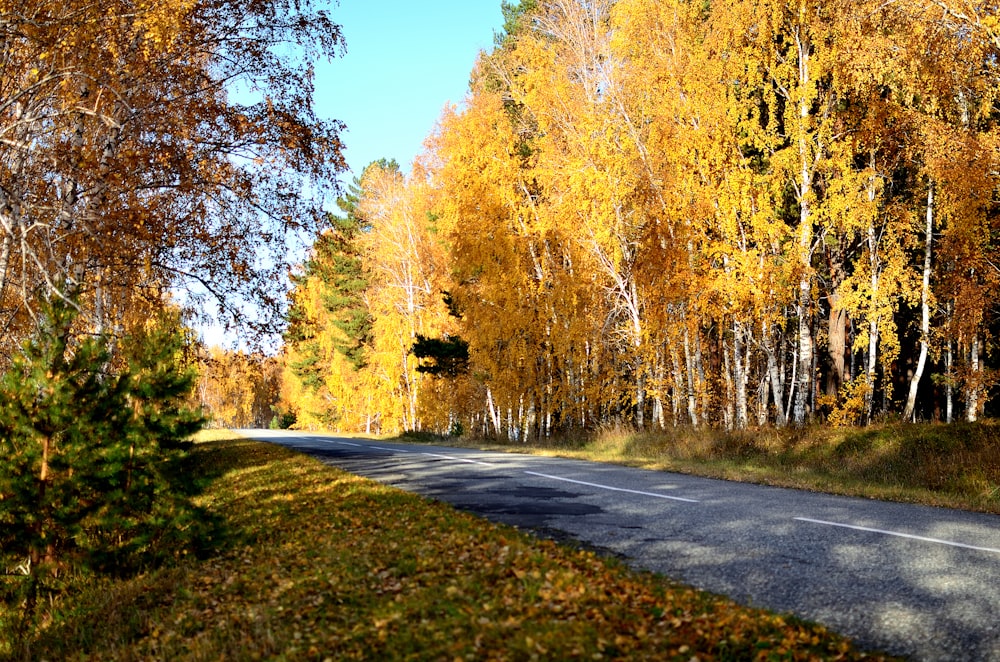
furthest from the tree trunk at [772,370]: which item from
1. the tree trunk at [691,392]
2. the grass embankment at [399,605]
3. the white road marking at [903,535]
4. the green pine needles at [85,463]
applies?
the green pine needles at [85,463]

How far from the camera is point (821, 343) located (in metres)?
26.5

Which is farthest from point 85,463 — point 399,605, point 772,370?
point 772,370

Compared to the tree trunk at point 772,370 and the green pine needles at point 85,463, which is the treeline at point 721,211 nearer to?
the tree trunk at point 772,370

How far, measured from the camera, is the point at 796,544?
277 inches

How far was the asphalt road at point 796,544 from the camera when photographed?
4.88 m

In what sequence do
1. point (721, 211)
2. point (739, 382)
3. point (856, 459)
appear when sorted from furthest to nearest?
1. point (739, 382)
2. point (721, 211)
3. point (856, 459)

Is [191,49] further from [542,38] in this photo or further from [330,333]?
[330,333]

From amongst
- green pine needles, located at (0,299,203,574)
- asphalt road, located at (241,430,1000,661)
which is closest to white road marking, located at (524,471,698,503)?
asphalt road, located at (241,430,1000,661)

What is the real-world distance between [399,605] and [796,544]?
3889 mm

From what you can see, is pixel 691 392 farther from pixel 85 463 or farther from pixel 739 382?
A: pixel 85 463

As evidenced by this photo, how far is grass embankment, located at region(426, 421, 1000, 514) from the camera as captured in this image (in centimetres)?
1126

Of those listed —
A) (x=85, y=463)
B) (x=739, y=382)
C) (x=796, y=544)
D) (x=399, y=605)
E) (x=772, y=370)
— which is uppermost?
(x=772, y=370)

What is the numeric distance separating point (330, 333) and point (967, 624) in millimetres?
51926

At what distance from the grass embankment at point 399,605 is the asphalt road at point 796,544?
534 mm
